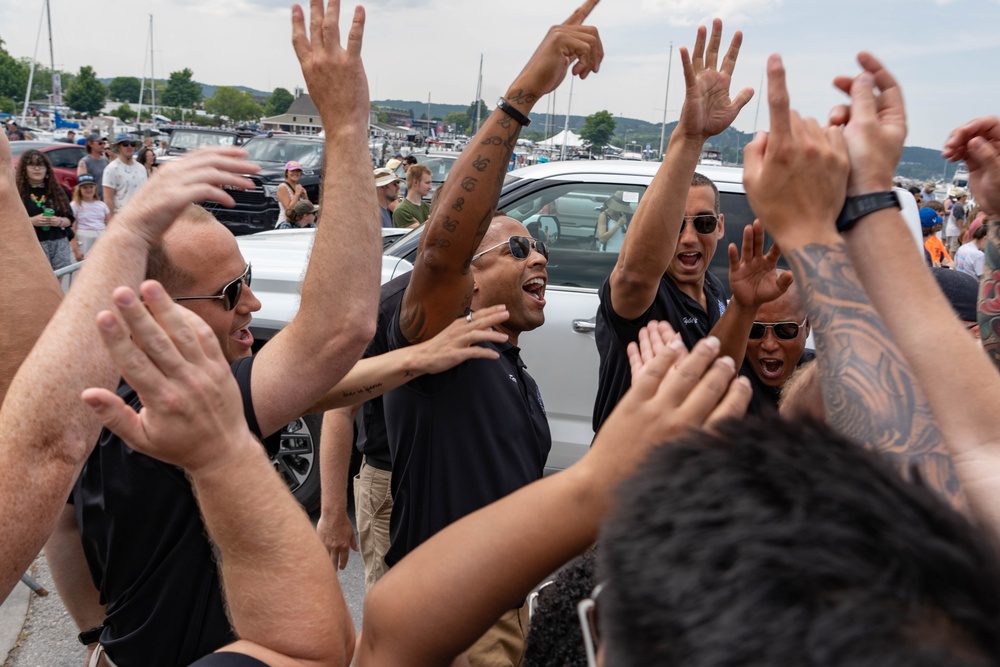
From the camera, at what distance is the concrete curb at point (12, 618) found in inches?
151

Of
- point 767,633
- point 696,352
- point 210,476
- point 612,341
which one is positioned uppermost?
point 696,352

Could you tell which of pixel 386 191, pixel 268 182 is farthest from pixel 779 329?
pixel 268 182

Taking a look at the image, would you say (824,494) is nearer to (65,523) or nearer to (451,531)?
(451,531)

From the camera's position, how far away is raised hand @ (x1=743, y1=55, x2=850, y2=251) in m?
1.20

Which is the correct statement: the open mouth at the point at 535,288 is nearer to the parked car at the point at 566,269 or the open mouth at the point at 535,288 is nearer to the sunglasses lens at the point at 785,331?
the sunglasses lens at the point at 785,331

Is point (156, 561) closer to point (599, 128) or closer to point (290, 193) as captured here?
point (290, 193)

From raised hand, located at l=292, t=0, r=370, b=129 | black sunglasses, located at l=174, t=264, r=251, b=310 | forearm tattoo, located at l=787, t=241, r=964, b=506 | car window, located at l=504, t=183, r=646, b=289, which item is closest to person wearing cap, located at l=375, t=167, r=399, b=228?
car window, located at l=504, t=183, r=646, b=289

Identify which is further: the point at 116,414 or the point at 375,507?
the point at 375,507

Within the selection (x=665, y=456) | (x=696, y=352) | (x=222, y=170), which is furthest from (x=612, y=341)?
(x=665, y=456)

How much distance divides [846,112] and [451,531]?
2.84ft

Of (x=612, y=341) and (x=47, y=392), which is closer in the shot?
(x=47, y=392)

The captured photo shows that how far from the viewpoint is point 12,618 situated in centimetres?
407

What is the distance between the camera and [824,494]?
80cm

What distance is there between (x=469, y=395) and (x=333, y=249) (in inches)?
31.9
